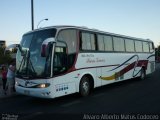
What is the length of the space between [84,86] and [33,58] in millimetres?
2922

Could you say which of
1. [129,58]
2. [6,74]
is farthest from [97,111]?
[129,58]

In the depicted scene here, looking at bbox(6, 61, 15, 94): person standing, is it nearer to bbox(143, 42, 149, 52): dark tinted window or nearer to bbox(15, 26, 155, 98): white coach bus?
bbox(15, 26, 155, 98): white coach bus

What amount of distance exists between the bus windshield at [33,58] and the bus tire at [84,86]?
7.70 feet

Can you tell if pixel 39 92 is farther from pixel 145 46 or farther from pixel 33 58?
pixel 145 46

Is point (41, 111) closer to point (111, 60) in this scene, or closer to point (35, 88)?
point (35, 88)

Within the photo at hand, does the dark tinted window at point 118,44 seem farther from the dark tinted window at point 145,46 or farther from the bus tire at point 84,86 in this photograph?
the dark tinted window at point 145,46

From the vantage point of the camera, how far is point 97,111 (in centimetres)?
937

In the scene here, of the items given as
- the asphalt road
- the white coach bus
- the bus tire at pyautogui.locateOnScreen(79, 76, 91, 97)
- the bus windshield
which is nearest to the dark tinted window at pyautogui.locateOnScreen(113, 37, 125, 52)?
the white coach bus

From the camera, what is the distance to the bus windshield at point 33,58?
10.6 metres

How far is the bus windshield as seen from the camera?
10.6 meters

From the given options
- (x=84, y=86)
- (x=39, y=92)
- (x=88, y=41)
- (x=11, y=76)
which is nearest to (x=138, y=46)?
(x=88, y=41)

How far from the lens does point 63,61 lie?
11086 millimetres

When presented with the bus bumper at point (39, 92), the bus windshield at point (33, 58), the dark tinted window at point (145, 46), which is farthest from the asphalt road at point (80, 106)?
the dark tinted window at point (145, 46)

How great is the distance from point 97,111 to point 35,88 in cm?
280
